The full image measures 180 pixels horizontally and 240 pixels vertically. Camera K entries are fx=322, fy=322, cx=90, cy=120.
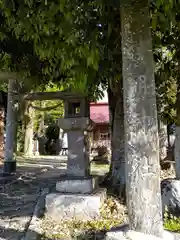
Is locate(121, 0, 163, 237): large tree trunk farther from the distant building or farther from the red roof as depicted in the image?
the red roof

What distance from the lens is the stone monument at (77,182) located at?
455 centimetres

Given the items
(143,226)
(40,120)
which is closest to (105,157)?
(40,120)

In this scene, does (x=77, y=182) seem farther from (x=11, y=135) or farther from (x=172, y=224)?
(x=11, y=135)

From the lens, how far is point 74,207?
4.55 meters

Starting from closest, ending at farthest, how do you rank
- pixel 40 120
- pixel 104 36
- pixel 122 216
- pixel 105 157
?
pixel 104 36 → pixel 122 216 → pixel 105 157 → pixel 40 120

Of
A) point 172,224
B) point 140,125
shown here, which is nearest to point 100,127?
point 172,224

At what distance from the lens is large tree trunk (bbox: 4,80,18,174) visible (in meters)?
8.79

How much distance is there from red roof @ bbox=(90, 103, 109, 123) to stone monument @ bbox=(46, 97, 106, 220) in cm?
1471

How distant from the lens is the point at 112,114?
23.1 feet

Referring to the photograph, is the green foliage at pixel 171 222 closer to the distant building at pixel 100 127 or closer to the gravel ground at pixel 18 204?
the gravel ground at pixel 18 204

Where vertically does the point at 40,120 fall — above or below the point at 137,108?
above

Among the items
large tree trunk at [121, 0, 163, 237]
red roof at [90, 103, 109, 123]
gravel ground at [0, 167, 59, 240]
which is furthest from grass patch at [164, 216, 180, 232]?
red roof at [90, 103, 109, 123]

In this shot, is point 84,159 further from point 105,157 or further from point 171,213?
point 105,157

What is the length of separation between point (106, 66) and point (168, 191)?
2.34 metres
